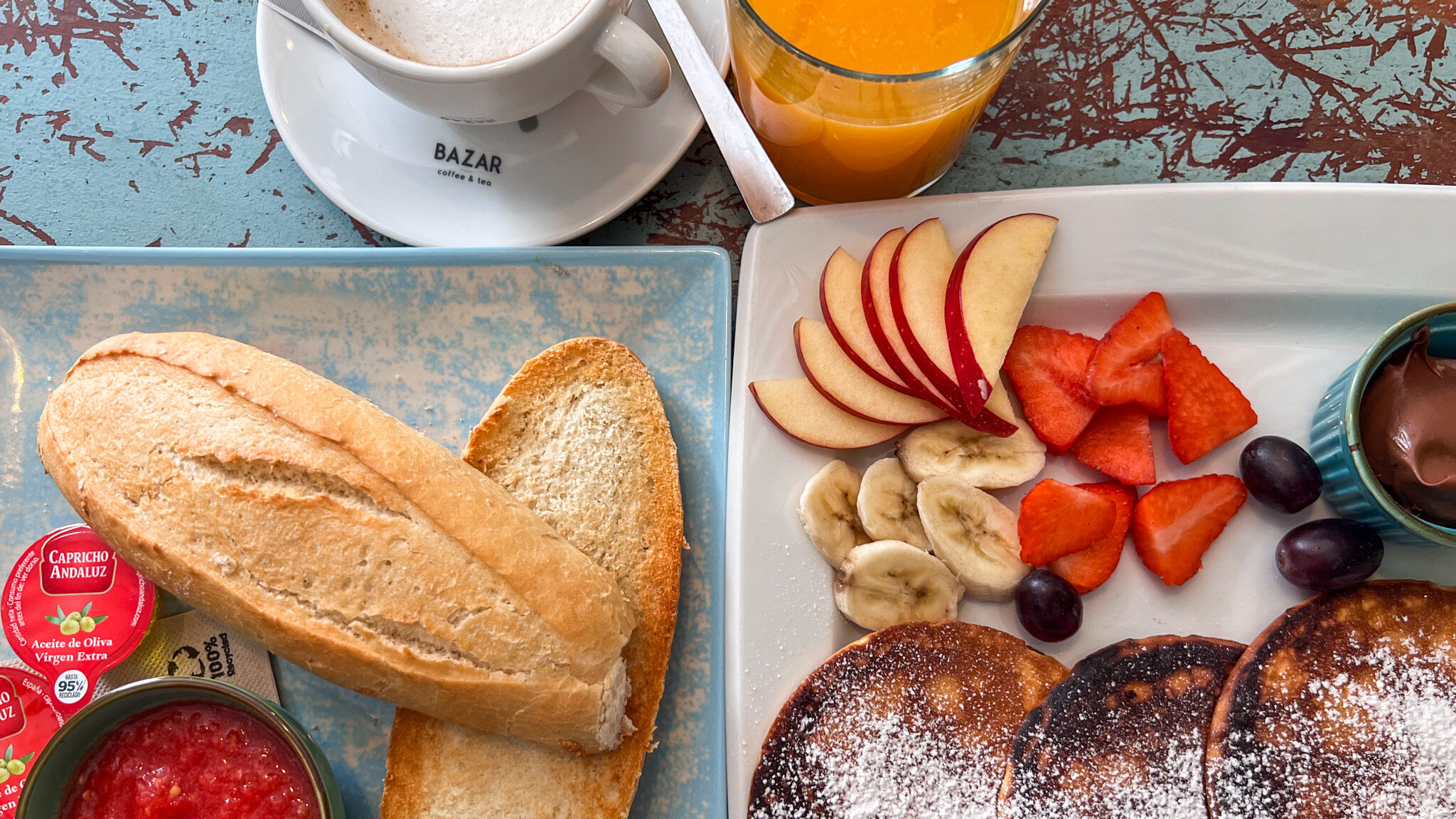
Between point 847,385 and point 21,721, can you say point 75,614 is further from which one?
point 847,385

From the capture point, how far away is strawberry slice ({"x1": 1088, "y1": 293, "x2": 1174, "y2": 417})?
1.32 m

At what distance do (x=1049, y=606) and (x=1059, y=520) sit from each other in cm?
13

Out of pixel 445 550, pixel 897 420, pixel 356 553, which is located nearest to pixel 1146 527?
pixel 897 420

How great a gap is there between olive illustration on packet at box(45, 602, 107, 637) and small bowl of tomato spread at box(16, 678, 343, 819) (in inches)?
6.6

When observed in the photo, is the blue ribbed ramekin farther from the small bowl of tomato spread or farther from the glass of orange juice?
the small bowl of tomato spread

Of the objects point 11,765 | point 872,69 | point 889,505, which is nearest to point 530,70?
point 872,69

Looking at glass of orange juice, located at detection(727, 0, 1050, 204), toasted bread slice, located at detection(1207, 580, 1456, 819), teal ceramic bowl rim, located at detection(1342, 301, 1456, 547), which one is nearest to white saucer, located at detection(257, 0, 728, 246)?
glass of orange juice, located at detection(727, 0, 1050, 204)

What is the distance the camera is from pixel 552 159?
138cm

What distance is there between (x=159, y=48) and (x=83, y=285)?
0.46 meters

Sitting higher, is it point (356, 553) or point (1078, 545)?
point (356, 553)

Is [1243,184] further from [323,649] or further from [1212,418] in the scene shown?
[323,649]

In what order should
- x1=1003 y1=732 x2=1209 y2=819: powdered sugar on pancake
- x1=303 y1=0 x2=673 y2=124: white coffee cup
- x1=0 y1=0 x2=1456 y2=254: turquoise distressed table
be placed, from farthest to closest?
x1=0 y1=0 x2=1456 y2=254: turquoise distressed table < x1=1003 y1=732 x2=1209 y2=819: powdered sugar on pancake < x1=303 y1=0 x2=673 y2=124: white coffee cup

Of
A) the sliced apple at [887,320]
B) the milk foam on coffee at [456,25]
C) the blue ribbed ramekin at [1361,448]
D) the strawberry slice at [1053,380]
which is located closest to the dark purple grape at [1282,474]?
the blue ribbed ramekin at [1361,448]

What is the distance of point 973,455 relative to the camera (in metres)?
1.35
